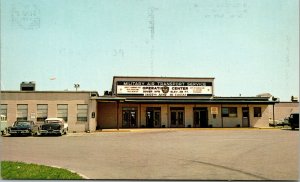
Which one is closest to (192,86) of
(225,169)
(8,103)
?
(8,103)

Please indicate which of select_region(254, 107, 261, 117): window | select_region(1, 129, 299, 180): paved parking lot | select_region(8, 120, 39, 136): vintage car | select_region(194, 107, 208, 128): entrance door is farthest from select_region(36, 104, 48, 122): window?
select_region(254, 107, 261, 117): window

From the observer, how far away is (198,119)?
135 feet

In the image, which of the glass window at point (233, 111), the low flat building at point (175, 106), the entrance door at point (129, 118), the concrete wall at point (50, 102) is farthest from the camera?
the glass window at point (233, 111)

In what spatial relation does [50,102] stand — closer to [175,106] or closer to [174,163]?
[175,106]

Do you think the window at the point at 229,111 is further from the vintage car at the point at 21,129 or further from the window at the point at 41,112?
the vintage car at the point at 21,129

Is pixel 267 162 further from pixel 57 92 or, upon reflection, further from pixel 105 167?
pixel 57 92

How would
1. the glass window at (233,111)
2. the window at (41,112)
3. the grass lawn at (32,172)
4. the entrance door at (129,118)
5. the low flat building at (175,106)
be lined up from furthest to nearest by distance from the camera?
the glass window at (233,111) → the entrance door at (129,118) → the low flat building at (175,106) → the window at (41,112) → the grass lawn at (32,172)

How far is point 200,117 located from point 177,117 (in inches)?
110

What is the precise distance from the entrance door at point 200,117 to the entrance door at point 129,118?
7173mm

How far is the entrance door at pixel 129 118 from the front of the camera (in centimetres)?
4003

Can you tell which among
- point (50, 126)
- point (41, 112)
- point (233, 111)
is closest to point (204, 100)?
point (233, 111)

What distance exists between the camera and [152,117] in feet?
133

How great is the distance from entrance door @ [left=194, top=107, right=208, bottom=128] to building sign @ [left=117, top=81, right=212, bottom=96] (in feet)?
7.40

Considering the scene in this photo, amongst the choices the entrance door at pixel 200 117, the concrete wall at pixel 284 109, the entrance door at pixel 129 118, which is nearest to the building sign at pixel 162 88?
the entrance door at pixel 129 118
